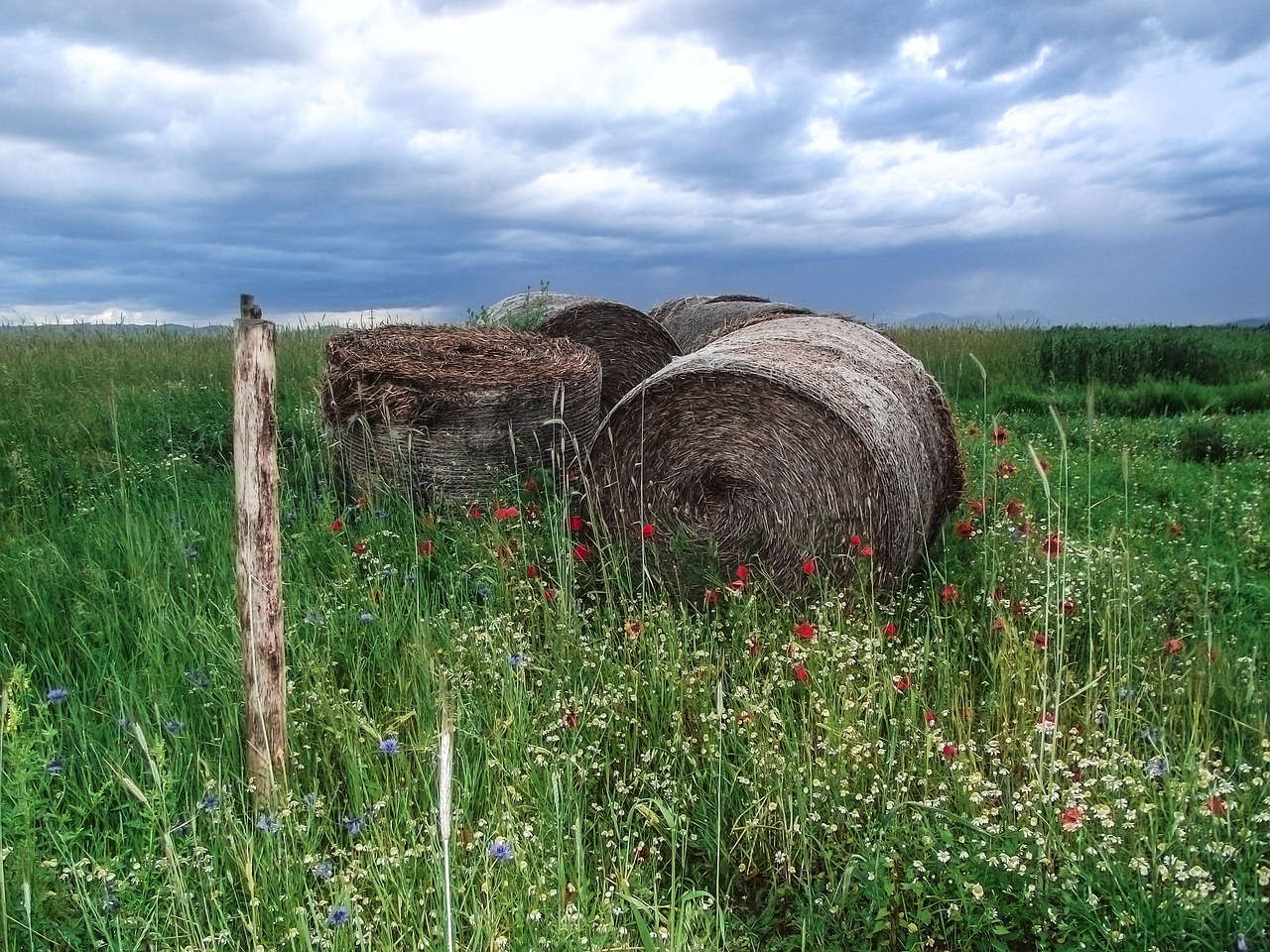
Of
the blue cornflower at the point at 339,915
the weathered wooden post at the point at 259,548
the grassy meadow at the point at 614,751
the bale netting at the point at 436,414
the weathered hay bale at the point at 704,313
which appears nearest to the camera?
the blue cornflower at the point at 339,915

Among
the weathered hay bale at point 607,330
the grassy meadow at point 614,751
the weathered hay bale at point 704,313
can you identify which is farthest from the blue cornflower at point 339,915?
the weathered hay bale at point 704,313

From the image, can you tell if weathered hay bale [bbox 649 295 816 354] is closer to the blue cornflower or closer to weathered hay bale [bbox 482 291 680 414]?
weathered hay bale [bbox 482 291 680 414]

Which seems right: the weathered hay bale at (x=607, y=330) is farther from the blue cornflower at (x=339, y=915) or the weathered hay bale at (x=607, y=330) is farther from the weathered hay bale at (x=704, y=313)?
the blue cornflower at (x=339, y=915)

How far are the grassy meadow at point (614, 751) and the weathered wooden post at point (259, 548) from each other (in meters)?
0.23

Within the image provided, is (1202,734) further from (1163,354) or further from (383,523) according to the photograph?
(1163,354)

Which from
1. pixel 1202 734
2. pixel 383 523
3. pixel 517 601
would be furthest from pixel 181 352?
pixel 1202 734

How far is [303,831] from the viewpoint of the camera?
136 inches

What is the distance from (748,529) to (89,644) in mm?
3570

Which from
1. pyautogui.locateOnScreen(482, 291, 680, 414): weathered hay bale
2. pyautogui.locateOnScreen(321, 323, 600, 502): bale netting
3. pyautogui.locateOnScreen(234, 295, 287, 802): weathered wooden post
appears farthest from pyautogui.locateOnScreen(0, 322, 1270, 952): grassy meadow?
pyautogui.locateOnScreen(482, 291, 680, 414): weathered hay bale

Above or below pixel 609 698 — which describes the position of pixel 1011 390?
above

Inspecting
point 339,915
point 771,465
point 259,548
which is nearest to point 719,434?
point 771,465

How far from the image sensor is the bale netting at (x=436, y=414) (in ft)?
24.8

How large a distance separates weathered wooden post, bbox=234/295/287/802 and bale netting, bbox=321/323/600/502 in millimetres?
3409

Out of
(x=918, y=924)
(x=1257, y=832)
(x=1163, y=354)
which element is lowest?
(x=918, y=924)
